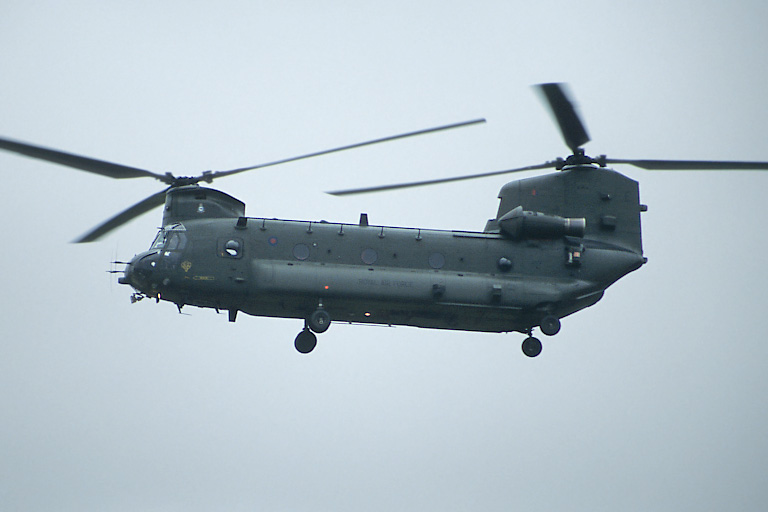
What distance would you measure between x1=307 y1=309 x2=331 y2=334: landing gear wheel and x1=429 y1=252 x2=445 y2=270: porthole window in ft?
10.8

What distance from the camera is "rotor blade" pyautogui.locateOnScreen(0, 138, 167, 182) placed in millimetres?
21094

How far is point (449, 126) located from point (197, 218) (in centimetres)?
820

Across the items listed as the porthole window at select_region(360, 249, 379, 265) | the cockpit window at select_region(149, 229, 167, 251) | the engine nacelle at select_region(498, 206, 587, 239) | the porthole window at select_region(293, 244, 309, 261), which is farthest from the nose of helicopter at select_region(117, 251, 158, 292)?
the engine nacelle at select_region(498, 206, 587, 239)

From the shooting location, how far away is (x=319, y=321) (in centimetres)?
2523

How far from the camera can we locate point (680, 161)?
24969 millimetres

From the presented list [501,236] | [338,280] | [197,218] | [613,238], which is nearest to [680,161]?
[613,238]

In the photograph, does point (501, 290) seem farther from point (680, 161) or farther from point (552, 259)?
point (680, 161)

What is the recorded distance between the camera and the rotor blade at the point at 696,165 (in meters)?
24.7

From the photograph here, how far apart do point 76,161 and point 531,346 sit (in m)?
13.6

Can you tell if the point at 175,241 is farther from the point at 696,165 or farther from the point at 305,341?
the point at 696,165

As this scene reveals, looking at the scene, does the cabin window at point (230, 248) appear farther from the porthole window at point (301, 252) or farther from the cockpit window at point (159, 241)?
the cockpit window at point (159, 241)

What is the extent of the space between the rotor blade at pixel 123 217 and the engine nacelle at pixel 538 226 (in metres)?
10.0

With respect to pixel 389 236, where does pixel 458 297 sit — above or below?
below

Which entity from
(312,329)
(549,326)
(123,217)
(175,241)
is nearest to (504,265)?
(549,326)
